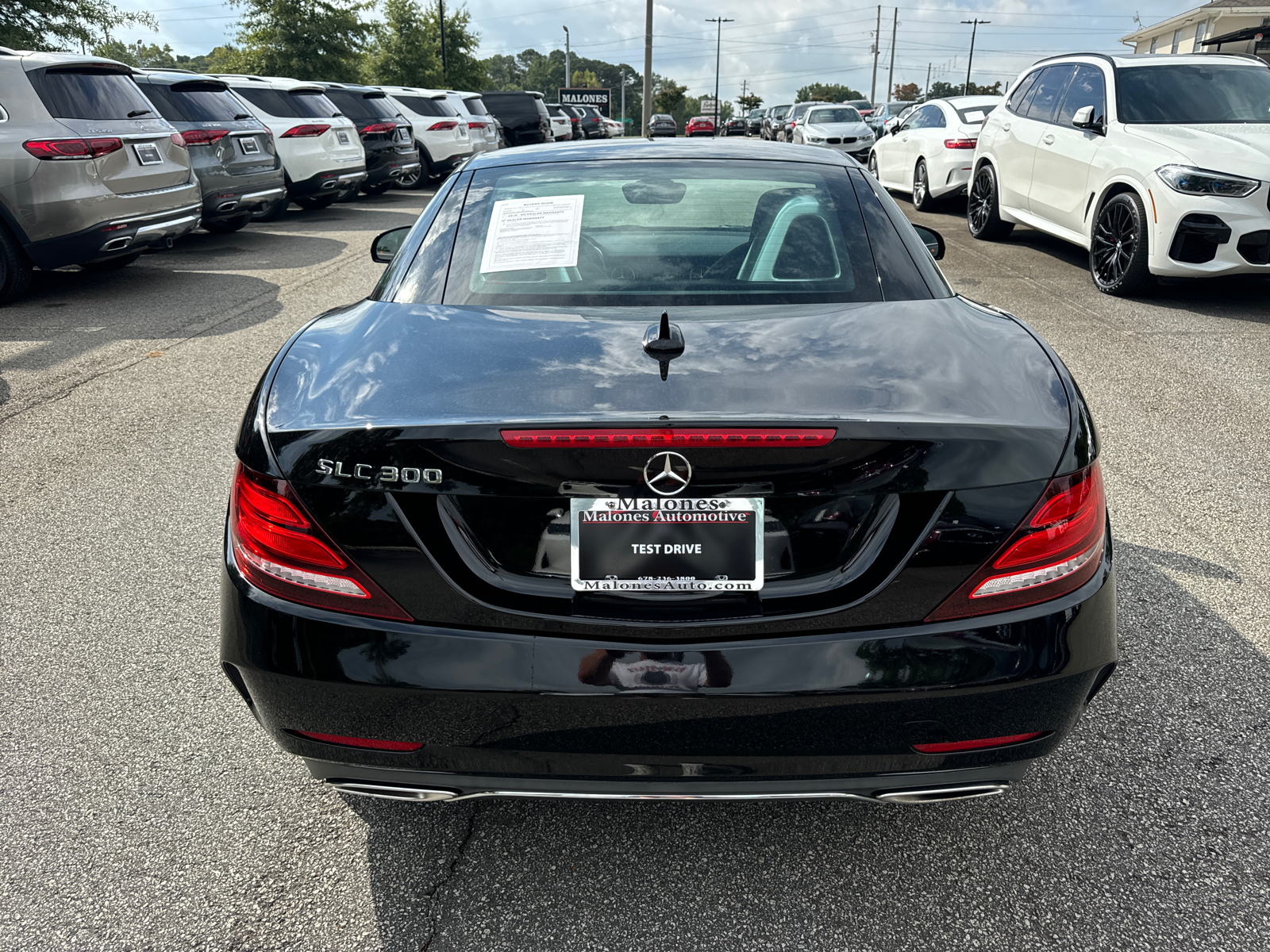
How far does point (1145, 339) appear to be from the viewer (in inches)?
274

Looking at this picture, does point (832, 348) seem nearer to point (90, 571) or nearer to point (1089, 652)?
point (1089, 652)

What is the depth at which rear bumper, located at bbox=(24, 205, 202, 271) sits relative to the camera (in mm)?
7820

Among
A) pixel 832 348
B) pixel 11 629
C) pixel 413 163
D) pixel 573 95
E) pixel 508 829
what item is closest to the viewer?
pixel 832 348

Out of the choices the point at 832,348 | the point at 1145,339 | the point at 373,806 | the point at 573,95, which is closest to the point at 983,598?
the point at 832,348

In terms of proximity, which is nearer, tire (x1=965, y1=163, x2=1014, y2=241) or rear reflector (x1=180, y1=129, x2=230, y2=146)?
rear reflector (x1=180, y1=129, x2=230, y2=146)

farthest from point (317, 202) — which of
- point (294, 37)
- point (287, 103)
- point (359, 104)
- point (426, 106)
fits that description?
point (294, 37)

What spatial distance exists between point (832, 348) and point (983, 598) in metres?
0.59

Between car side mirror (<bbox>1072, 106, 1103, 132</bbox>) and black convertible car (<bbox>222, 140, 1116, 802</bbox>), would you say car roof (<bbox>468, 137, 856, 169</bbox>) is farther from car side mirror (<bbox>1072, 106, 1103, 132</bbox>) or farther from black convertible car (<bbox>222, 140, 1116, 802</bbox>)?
car side mirror (<bbox>1072, 106, 1103, 132</bbox>)

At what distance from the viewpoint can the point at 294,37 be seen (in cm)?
3781

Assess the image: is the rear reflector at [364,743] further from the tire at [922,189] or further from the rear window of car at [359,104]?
the rear window of car at [359,104]

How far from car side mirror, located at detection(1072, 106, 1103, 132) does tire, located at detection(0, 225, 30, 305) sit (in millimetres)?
8701

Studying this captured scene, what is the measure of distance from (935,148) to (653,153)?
1099 centimetres

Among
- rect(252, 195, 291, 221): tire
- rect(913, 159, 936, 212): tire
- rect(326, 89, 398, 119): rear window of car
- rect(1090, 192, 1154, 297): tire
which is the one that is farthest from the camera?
rect(326, 89, 398, 119): rear window of car

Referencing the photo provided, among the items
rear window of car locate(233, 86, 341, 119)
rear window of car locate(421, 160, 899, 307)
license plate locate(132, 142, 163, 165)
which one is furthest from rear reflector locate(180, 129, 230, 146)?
rear window of car locate(421, 160, 899, 307)
